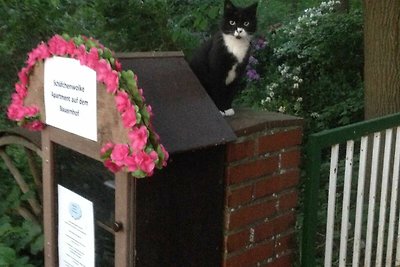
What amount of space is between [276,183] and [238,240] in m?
0.33

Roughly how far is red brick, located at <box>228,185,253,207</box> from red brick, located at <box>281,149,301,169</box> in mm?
244

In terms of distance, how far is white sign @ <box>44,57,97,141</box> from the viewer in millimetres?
1957

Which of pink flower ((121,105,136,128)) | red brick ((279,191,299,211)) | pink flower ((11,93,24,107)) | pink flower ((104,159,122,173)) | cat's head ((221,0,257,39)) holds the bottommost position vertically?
red brick ((279,191,299,211))

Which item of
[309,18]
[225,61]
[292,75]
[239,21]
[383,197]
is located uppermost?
[239,21]

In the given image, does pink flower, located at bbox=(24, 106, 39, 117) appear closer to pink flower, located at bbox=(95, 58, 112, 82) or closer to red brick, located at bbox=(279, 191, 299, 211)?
pink flower, located at bbox=(95, 58, 112, 82)

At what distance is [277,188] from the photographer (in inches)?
97.8

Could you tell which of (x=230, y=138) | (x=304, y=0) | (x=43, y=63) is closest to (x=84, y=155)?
(x=43, y=63)

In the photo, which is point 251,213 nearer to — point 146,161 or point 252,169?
point 252,169

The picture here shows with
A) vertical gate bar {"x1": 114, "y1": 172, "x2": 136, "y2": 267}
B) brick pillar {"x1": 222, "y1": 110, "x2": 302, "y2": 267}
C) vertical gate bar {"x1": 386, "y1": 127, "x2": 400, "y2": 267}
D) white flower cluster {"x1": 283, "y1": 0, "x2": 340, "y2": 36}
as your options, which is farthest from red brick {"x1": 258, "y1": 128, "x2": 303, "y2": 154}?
white flower cluster {"x1": 283, "y1": 0, "x2": 340, "y2": 36}

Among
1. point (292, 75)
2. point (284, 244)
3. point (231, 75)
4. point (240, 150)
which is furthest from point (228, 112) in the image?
point (292, 75)

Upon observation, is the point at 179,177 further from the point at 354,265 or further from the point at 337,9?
the point at 337,9

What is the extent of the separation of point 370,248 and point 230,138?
60.2 inches

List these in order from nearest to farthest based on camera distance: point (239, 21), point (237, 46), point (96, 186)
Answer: point (96, 186), point (237, 46), point (239, 21)

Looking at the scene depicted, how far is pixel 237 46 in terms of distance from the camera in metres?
2.53
